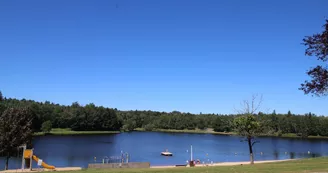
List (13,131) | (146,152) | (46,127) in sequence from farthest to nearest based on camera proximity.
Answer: (46,127), (146,152), (13,131)

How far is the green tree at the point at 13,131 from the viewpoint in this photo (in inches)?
1582

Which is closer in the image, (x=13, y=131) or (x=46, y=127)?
(x=13, y=131)

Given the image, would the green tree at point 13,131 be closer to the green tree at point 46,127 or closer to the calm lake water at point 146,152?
the calm lake water at point 146,152

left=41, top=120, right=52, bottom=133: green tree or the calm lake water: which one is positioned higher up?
left=41, top=120, right=52, bottom=133: green tree

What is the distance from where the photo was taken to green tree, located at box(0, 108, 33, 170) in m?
40.2

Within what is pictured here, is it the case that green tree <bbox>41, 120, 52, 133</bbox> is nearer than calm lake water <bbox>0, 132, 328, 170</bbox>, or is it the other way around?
calm lake water <bbox>0, 132, 328, 170</bbox>

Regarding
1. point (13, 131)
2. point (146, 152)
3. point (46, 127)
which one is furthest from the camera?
point (46, 127)

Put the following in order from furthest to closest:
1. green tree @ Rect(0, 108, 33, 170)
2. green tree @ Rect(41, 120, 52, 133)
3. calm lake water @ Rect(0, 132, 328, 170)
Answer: green tree @ Rect(41, 120, 52, 133), calm lake water @ Rect(0, 132, 328, 170), green tree @ Rect(0, 108, 33, 170)

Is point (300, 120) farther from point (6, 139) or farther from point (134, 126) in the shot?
point (6, 139)

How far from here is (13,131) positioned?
4103 centimetres

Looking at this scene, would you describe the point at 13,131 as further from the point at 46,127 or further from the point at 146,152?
the point at 46,127

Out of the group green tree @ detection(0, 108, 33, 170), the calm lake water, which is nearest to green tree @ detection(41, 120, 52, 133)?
the calm lake water

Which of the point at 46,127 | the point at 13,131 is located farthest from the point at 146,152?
the point at 46,127

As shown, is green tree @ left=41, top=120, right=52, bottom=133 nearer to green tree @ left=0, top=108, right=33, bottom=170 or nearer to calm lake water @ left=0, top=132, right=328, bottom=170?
calm lake water @ left=0, top=132, right=328, bottom=170
